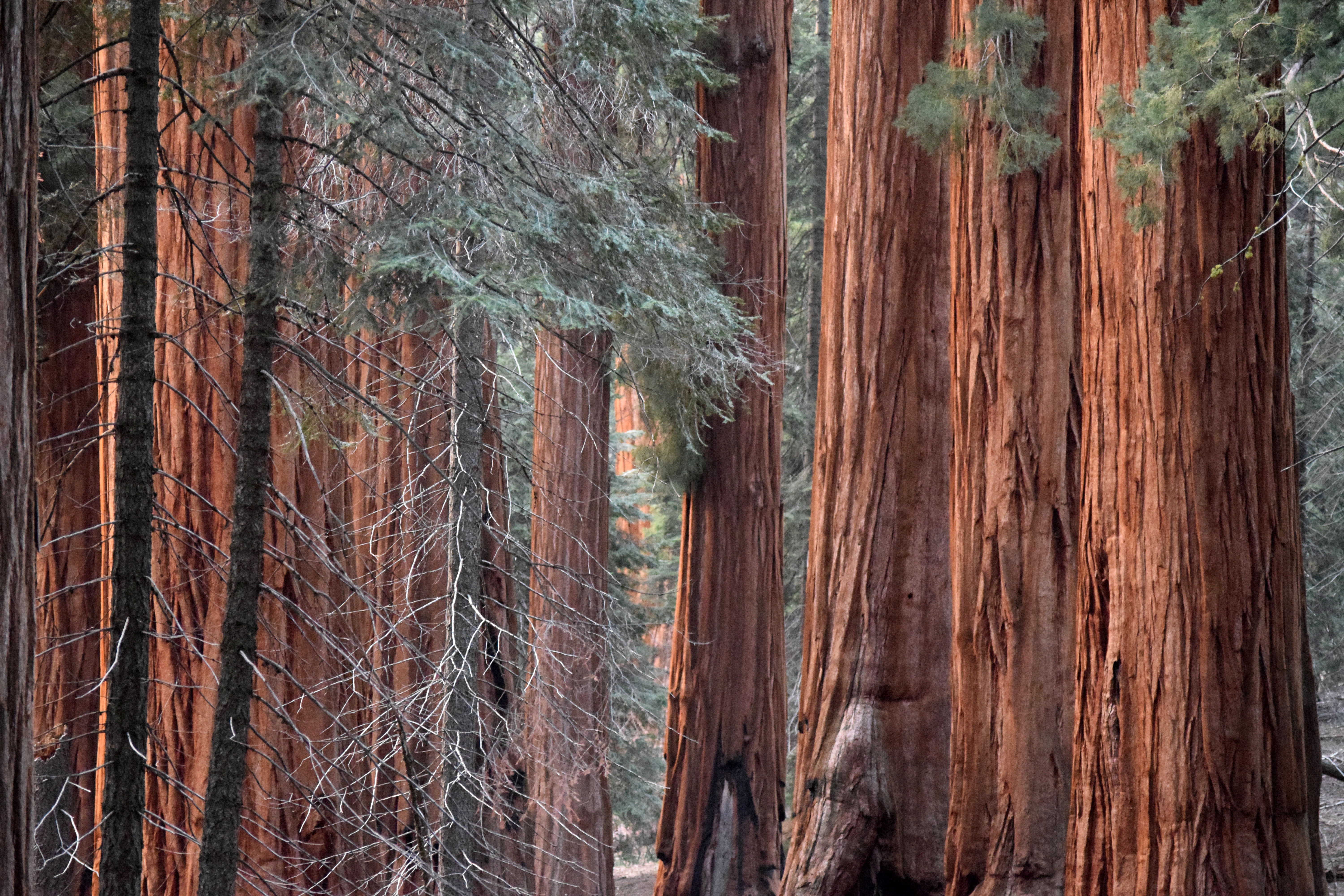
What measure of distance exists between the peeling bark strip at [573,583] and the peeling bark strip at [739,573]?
68cm

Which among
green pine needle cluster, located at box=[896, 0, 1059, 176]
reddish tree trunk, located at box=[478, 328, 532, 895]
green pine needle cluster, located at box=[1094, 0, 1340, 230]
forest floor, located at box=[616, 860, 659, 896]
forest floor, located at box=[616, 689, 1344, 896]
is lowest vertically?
forest floor, located at box=[616, 860, 659, 896]

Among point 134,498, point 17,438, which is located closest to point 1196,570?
point 17,438

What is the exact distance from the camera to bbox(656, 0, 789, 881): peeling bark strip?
28.0 feet

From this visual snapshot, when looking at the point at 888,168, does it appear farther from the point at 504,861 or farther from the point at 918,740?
the point at 504,861

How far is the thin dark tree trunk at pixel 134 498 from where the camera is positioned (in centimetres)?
362

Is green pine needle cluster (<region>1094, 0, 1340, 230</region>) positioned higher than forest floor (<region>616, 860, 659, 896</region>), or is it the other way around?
green pine needle cluster (<region>1094, 0, 1340, 230</region>)

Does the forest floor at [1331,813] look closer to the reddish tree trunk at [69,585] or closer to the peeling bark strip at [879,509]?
the peeling bark strip at [879,509]

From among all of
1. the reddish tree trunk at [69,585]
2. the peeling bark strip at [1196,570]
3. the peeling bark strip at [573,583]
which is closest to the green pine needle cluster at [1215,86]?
the peeling bark strip at [1196,570]

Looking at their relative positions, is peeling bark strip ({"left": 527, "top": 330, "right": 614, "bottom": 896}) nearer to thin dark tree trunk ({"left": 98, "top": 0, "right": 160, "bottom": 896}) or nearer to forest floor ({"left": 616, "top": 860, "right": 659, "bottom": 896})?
thin dark tree trunk ({"left": 98, "top": 0, "right": 160, "bottom": 896})

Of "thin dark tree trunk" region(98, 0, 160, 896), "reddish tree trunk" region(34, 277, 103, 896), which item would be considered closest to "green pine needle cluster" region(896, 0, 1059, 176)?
"thin dark tree trunk" region(98, 0, 160, 896)

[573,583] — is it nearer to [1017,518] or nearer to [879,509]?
[879,509]

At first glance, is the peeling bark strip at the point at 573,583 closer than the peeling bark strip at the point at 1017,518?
No

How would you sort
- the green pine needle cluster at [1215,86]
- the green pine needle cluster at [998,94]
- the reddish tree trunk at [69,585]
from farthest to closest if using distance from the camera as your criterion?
the reddish tree trunk at [69,585]
the green pine needle cluster at [998,94]
the green pine needle cluster at [1215,86]

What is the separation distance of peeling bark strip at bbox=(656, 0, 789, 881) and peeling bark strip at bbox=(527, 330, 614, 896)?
0.68 m
